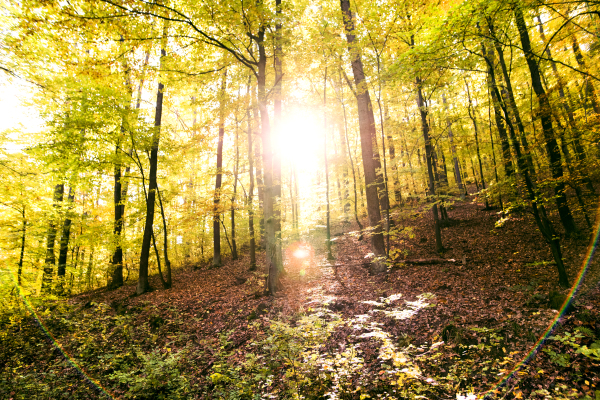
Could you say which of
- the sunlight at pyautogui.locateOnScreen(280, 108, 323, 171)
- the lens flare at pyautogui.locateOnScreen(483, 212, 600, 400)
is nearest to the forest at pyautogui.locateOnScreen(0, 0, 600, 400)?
the lens flare at pyautogui.locateOnScreen(483, 212, 600, 400)

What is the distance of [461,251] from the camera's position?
9.45 meters

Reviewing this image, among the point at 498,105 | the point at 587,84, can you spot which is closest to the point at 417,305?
the point at 498,105

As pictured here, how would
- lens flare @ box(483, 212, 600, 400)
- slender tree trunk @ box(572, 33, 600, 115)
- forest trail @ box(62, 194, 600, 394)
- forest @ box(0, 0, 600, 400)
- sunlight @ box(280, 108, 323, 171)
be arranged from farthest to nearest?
1. sunlight @ box(280, 108, 323, 171)
2. slender tree trunk @ box(572, 33, 600, 115)
3. forest @ box(0, 0, 600, 400)
4. forest trail @ box(62, 194, 600, 394)
5. lens flare @ box(483, 212, 600, 400)

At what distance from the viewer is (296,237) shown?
34.4 feet

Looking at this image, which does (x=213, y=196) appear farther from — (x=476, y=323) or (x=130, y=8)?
(x=476, y=323)

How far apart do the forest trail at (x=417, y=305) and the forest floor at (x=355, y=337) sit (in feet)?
0.11

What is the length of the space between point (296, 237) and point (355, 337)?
5.73 meters

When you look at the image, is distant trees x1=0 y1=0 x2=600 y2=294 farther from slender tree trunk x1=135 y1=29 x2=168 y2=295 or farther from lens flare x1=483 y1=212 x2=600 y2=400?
lens flare x1=483 y1=212 x2=600 y2=400

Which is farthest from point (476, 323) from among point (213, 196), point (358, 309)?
point (213, 196)

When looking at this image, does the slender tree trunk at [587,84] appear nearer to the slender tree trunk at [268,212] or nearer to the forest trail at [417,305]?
the forest trail at [417,305]

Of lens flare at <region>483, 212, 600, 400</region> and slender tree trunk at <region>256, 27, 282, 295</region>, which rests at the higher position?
slender tree trunk at <region>256, 27, 282, 295</region>

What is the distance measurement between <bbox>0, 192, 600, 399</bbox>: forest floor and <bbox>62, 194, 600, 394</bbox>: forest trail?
0.03m

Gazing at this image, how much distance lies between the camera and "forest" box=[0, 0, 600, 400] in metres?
4.04

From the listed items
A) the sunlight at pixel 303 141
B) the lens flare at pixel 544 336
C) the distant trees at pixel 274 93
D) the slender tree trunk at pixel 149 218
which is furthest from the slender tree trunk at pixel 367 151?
the slender tree trunk at pixel 149 218
